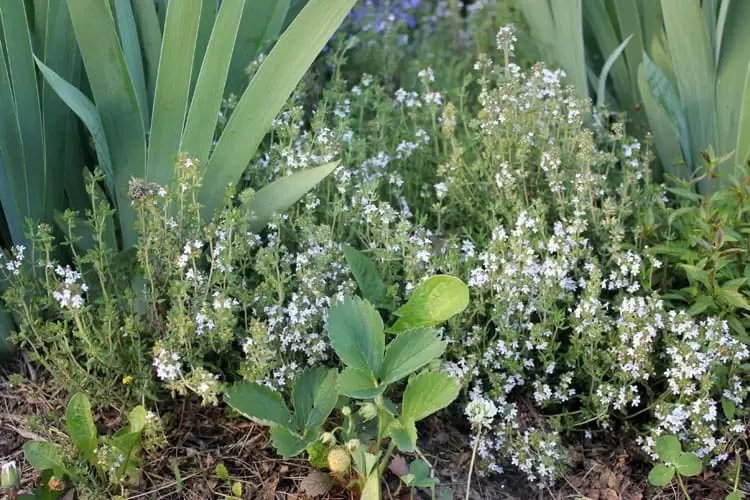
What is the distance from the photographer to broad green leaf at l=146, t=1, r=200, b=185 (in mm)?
2182

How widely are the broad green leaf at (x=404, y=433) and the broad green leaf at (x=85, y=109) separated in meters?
1.07

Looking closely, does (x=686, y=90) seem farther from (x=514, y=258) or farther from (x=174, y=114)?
(x=174, y=114)

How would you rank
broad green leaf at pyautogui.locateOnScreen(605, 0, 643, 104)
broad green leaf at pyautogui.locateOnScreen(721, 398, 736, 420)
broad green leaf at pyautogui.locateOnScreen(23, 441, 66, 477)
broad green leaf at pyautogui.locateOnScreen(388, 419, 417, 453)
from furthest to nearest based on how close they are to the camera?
broad green leaf at pyautogui.locateOnScreen(605, 0, 643, 104) → broad green leaf at pyautogui.locateOnScreen(721, 398, 736, 420) → broad green leaf at pyautogui.locateOnScreen(23, 441, 66, 477) → broad green leaf at pyautogui.locateOnScreen(388, 419, 417, 453)

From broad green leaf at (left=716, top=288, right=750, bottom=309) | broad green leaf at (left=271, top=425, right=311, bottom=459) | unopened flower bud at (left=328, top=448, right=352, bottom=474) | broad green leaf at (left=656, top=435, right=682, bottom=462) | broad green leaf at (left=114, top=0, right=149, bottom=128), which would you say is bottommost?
broad green leaf at (left=656, top=435, right=682, bottom=462)

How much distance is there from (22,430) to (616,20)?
2.48m

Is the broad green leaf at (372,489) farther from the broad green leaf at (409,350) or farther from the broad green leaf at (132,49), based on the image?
the broad green leaf at (132,49)

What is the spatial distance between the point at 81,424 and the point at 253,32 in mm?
1316

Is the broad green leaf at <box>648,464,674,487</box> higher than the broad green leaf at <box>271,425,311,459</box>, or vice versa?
the broad green leaf at <box>271,425,311,459</box>

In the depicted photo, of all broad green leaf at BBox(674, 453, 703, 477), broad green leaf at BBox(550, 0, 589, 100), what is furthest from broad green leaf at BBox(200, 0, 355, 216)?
broad green leaf at BBox(674, 453, 703, 477)

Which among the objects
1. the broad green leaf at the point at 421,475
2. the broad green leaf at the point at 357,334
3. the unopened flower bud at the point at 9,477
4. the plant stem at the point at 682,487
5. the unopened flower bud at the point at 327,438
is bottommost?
the plant stem at the point at 682,487

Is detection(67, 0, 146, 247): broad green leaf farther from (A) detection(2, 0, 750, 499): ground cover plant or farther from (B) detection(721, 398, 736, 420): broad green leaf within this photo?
(B) detection(721, 398, 736, 420): broad green leaf

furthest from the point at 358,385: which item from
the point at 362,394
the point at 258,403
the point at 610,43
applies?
the point at 610,43

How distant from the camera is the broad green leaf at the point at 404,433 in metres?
1.78

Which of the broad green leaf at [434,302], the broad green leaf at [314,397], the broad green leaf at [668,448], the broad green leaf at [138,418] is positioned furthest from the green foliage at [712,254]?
the broad green leaf at [138,418]
